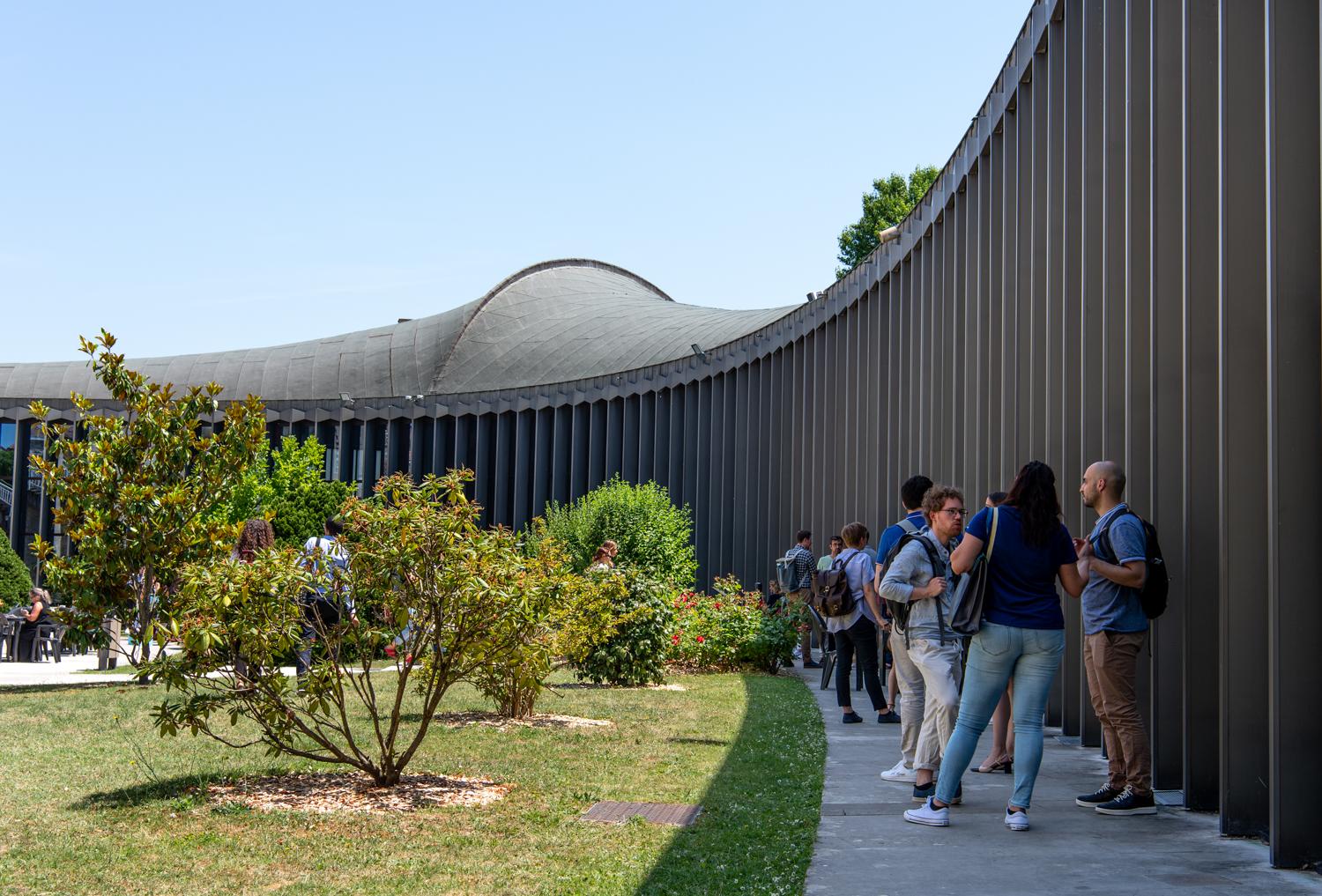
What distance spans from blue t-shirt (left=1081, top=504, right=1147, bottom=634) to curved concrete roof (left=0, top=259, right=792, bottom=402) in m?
38.8

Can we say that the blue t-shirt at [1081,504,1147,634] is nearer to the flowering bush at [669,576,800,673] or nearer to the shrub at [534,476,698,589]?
the flowering bush at [669,576,800,673]

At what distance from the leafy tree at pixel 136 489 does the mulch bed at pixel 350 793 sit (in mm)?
5006

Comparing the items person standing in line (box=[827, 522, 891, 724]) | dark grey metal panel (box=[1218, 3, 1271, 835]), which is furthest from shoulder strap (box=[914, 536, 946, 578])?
person standing in line (box=[827, 522, 891, 724])

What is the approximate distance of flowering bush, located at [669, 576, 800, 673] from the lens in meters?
17.6

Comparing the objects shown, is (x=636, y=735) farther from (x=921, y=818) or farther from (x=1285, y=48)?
(x=1285, y=48)

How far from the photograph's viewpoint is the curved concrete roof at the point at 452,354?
4806 cm

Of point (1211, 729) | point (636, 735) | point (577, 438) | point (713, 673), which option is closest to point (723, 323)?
point (577, 438)

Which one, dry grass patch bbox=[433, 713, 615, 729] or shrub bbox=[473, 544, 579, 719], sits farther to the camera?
dry grass patch bbox=[433, 713, 615, 729]

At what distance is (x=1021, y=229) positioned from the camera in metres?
12.9

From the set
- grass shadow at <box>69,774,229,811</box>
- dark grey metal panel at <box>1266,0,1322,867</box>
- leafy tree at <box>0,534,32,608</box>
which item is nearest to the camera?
dark grey metal panel at <box>1266,0,1322,867</box>

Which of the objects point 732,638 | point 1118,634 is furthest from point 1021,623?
point 732,638

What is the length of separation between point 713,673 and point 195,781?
10.6m

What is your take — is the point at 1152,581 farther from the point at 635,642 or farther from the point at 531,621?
the point at 635,642

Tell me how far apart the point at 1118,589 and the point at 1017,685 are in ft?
3.20
